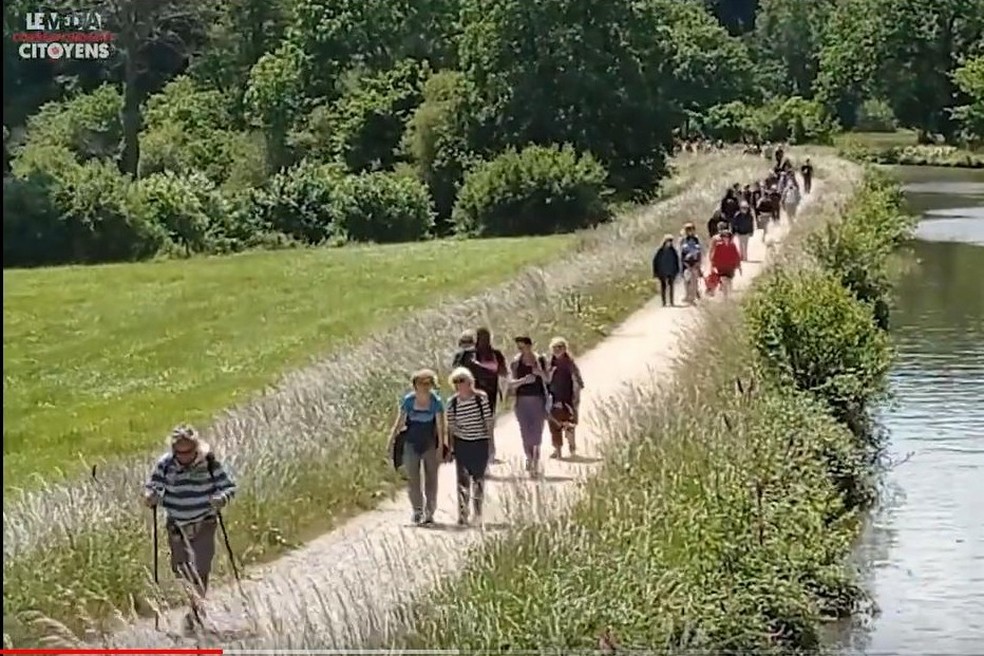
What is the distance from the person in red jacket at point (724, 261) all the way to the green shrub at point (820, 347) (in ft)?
20.3

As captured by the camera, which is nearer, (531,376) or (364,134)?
(531,376)

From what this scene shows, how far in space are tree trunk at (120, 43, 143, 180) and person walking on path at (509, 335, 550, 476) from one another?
47006 mm

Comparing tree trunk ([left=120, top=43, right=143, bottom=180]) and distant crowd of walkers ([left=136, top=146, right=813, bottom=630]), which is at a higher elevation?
tree trunk ([left=120, top=43, right=143, bottom=180])

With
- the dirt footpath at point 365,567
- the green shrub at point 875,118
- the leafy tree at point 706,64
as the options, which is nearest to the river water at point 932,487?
the dirt footpath at point 365,567

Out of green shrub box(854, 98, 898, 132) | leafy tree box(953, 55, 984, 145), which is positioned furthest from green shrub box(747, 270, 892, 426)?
green shrub box(854, 98, 898, 132)

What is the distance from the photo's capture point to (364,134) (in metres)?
67.9

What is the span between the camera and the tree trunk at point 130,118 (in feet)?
212

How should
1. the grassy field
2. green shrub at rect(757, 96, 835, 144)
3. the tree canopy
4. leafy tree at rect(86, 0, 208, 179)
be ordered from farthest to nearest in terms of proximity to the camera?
green shrub at rect(757, 96, 835, 144), the grassy field, leafy tree at rect(86, 0, 208, 179), the tree canopy

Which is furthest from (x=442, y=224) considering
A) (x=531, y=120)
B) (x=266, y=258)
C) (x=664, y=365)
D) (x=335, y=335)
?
(x=664, y=365)

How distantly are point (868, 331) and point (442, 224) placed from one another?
38.3 meters

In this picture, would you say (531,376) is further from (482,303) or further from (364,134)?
(364,134)

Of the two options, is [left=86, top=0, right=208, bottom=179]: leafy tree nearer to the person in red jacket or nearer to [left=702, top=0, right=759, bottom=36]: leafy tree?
the person in red jacket

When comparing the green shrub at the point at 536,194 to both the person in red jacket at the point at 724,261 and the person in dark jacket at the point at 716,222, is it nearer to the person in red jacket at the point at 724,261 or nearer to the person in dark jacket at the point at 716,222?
the person in dark jacket at the point at 716,222

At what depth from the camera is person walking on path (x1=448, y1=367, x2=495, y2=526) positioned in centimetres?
1611
